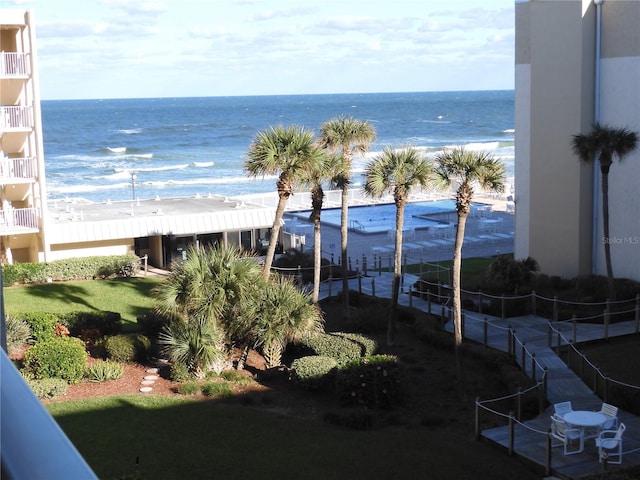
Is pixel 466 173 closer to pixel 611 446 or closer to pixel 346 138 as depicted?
pixel 611 446

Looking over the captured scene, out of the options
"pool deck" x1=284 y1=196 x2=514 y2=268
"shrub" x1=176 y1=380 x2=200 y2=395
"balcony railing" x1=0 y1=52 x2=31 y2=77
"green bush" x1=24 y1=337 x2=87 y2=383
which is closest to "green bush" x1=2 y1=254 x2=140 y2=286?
"balcony railing" x1=0 y1=52 x2=31 y2=77

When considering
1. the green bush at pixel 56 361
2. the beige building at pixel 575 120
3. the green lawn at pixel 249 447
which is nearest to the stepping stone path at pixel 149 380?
the green lawn at pixel 249 447

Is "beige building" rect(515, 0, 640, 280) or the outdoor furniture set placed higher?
"beige building" rect(515, 0, 640, 280)

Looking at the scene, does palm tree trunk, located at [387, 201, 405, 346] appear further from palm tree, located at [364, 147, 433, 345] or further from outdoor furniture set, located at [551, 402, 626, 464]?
outdoor furniture set, located at [551, 402, 626, 464]

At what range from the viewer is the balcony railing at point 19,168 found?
28.4 meters

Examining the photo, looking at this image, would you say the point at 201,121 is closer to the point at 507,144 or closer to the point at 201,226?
the point at 507,144

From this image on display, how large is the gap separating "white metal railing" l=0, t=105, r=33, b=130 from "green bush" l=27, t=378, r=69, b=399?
15097 millimetres

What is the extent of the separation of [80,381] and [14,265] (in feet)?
39.7

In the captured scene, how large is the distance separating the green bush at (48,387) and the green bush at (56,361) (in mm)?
405

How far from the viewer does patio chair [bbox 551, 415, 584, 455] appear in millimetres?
13031

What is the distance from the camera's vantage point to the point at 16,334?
61.5ft

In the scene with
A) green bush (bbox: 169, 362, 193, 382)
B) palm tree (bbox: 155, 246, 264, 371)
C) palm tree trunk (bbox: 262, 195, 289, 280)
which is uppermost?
palm tree trunk (bbox: 262, 195, 289, 280)

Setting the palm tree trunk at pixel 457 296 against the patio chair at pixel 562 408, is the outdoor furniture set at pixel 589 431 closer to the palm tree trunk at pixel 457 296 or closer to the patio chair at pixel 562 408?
the patio chair at pixel 562 408

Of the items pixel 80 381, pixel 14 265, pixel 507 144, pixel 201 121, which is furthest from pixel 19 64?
pixel 201 121
